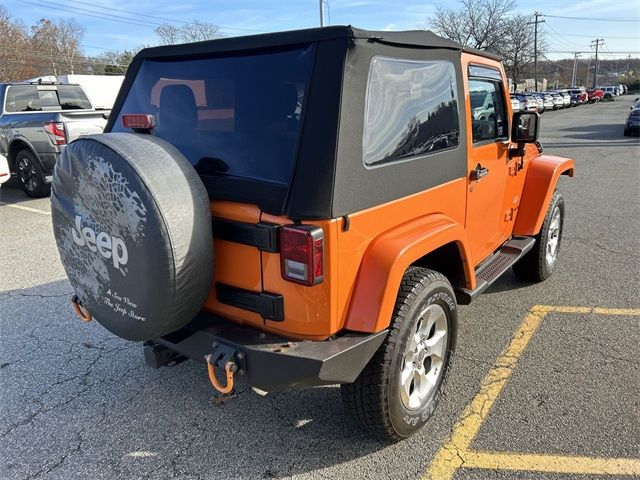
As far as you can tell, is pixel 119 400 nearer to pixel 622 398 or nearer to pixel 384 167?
pixel 384 167

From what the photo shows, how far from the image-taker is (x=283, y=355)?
210 centimetres

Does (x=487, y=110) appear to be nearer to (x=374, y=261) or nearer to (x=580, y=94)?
(x=374, y=261)

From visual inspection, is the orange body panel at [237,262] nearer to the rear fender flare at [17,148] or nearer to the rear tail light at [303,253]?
the rear tail light at [303,253]

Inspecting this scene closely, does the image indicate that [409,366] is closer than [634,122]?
Yes

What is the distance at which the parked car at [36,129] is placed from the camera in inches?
327

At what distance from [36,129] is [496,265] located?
7.94m

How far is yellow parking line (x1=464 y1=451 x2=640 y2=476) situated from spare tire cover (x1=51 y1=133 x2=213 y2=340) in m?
1.58

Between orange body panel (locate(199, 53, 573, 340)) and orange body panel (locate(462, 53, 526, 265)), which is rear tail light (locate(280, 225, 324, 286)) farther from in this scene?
orange body panel (locate(462, 53, 526, 265))

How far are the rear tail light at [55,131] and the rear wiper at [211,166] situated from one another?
22.9ft

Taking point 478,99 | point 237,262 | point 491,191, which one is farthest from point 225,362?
point 478,99

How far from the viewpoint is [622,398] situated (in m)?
2.89

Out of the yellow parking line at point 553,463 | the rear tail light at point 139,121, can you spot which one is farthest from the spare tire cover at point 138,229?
the yellow parking line at point 553,463

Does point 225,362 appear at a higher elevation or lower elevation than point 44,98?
lower

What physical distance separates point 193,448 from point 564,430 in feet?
6.37
